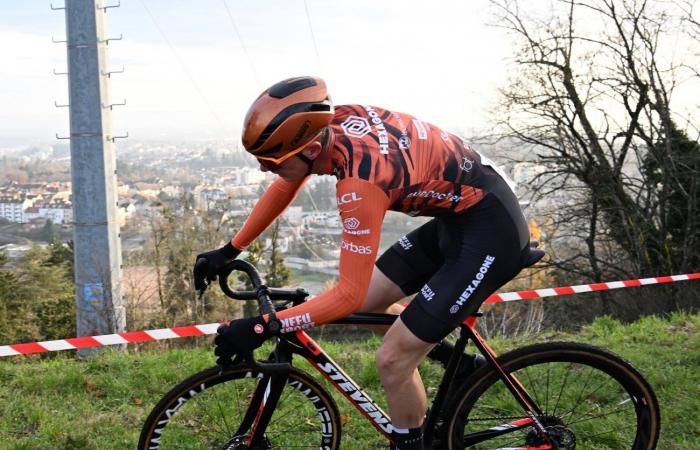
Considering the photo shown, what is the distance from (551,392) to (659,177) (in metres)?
21.4

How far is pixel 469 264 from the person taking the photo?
2.84 metres

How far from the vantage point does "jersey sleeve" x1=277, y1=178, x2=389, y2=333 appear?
2.48 m

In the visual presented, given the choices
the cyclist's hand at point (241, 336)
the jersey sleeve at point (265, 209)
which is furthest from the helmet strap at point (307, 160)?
the cyclist's hand at point (241, 336)

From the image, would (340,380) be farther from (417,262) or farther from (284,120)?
(284,120)

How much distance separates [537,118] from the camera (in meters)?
21.5

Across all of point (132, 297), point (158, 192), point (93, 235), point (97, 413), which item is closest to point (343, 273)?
point (97, 413)

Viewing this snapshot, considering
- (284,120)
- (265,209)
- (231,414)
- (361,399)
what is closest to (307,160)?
(284,120)

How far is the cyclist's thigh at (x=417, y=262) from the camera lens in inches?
128

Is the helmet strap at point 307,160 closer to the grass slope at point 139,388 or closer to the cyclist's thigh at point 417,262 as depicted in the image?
the cyclist's thigh at point 417,262

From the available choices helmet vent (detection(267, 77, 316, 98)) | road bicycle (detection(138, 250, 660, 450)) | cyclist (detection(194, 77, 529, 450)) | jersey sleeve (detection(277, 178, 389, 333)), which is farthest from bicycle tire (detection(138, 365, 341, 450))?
helmet vent (detection(267, 77, 316, 98))

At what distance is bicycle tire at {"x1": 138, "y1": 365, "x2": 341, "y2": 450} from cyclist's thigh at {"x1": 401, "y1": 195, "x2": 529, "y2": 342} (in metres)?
0.63

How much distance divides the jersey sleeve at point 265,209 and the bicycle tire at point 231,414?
2.22 feet

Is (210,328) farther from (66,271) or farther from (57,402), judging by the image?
(66,271)

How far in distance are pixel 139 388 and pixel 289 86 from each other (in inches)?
123
